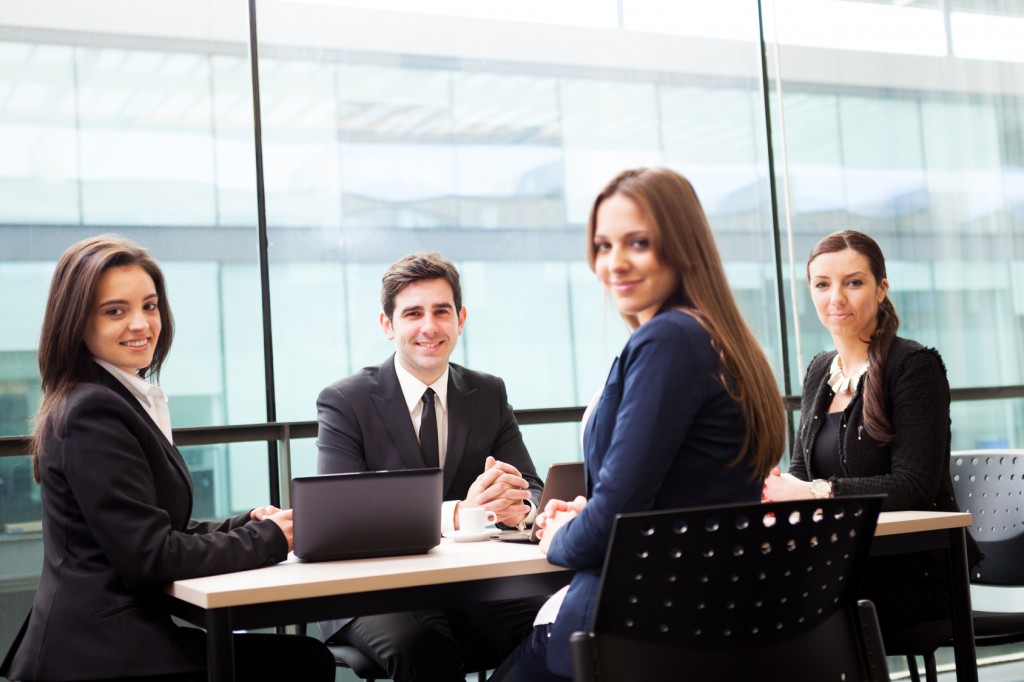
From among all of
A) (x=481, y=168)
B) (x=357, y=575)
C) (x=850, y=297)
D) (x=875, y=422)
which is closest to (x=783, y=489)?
(x=875, y=422)

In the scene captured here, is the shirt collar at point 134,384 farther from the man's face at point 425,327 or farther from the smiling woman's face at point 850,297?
the smiling woman's face at point 850,297

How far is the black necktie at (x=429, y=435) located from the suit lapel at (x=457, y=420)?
0.04 meters

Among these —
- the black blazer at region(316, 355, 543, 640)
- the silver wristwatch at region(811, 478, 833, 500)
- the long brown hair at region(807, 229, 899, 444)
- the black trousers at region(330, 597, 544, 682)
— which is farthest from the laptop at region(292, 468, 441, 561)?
the long brown hair at region(807, 229, 899, 444)

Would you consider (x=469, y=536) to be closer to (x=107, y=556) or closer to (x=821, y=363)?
(x=107, y=556)

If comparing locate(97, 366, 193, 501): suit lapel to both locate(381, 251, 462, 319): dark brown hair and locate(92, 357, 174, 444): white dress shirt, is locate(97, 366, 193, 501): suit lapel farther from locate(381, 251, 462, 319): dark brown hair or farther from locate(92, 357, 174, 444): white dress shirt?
locate(381, 251, 462, 319): dark brown hair

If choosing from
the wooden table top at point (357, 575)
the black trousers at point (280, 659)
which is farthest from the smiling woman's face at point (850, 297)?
the black trousers at point (280, 659)

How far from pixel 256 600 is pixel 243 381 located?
210cm

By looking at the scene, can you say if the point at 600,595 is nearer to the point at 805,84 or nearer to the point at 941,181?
the point at 805,84

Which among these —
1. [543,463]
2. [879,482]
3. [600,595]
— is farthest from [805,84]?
[600,595]

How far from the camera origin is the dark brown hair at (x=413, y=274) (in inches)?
122

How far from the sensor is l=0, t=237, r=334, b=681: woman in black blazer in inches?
78.1

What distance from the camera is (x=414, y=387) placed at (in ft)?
10.1

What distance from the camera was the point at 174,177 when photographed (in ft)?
12.3

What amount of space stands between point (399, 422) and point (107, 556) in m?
1.12
